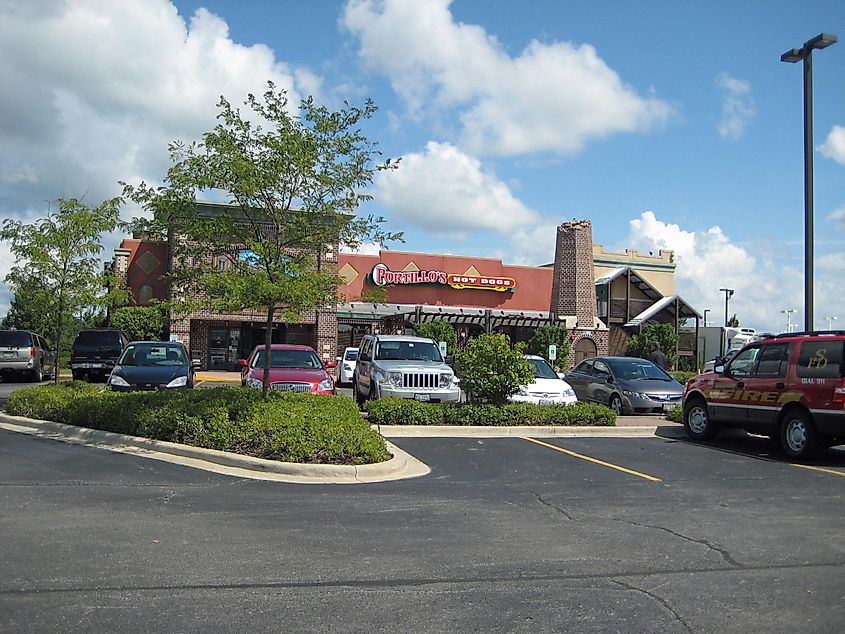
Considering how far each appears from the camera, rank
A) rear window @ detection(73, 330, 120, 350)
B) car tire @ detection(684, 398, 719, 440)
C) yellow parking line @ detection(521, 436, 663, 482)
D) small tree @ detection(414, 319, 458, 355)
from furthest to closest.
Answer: small tree @ detection(414, 319, 458, 355), rear window @ detection(73, 330, 120, 350), car tire @ detection(684, 398, 719, 440), yellow parking line @ detection(521, 436, 663, 482)

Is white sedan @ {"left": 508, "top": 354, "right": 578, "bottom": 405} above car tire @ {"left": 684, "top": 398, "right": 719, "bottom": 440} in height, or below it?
above

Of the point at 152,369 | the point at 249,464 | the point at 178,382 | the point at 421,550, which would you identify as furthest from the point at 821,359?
the point at 152,369

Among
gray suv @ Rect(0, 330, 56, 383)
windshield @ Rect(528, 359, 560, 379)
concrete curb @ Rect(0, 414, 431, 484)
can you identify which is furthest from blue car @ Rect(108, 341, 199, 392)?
gray suv @ Rect(0, 330, 56, 383)

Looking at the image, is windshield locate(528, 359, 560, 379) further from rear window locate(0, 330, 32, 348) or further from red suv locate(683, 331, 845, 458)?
rear window locate(0, 330, 32, 348)

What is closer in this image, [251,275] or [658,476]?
[658,476]

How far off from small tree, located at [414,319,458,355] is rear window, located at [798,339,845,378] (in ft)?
68.6

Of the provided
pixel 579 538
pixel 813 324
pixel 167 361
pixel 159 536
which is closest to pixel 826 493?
pixel 579 538

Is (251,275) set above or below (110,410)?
above

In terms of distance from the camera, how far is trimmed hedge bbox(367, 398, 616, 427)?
13922mm

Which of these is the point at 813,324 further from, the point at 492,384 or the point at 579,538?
the point at 579,538

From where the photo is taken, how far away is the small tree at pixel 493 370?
47.3 ft

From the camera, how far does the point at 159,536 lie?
256 inches

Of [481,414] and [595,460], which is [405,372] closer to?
[481,414]

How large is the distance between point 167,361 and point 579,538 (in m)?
12.1
